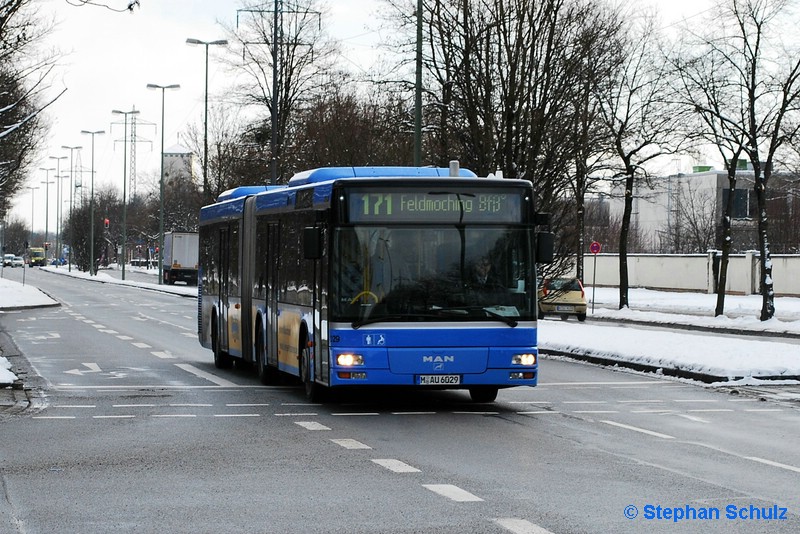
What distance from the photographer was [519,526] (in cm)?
835

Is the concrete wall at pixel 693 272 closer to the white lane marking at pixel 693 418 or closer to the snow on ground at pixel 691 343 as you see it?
the snow on ground at pixel 691 343

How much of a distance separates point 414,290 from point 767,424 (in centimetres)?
397

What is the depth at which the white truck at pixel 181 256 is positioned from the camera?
3457 inches

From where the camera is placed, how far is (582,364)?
24.9 meters

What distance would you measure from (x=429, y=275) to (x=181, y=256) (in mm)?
73734

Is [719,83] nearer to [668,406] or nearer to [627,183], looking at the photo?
[627,183]

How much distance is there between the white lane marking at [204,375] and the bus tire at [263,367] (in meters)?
0.42

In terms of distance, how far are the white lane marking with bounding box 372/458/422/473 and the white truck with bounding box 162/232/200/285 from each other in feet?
252

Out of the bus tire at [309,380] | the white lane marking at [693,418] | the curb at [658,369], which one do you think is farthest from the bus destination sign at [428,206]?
the curb at [658,369]

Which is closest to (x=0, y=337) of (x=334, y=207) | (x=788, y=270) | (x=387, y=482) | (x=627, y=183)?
(x=334, y=207)

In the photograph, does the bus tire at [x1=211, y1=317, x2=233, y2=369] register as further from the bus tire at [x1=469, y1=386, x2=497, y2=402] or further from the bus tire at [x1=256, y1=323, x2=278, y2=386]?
the bus tire at [x1=469, y1=386, x2=497, y2=402]

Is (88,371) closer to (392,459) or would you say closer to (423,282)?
(423,282)

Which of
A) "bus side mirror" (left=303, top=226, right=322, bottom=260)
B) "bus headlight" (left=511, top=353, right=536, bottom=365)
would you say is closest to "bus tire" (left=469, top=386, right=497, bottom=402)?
"bus headlight" (left=511, top=353, right=536, bottom=365)

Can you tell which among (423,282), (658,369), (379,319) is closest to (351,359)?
(379,319)
